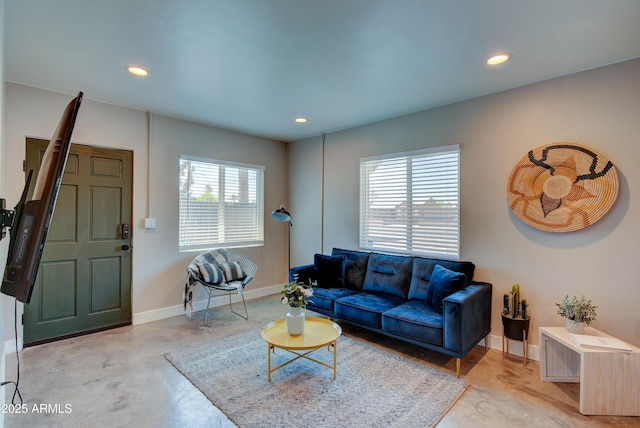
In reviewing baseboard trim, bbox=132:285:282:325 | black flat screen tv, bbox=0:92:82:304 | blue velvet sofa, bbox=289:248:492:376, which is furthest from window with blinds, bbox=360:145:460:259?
black flat screen tv, bbox=0:92:82:304

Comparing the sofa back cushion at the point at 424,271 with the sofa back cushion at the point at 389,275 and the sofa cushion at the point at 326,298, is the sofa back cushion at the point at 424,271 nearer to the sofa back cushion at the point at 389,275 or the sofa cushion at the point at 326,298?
the sofa back cushion at the point at 389,275

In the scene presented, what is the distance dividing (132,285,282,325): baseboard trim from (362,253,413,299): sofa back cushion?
198cm

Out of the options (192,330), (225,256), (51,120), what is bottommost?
(192,330)

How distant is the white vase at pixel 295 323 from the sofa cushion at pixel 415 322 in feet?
3.00

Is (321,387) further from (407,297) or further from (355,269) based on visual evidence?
(355,269)

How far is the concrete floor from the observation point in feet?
6.76

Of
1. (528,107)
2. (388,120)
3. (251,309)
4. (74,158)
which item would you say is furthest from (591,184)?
(74,158)

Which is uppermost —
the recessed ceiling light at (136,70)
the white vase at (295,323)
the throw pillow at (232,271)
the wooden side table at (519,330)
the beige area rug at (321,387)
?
the recessed ceiling light at (136,70)

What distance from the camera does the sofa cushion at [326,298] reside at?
3547 mm

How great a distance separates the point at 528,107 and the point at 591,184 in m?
0.92

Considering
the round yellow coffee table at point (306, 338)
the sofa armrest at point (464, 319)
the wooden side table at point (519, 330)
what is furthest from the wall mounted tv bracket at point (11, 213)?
the wooden side table at point (519, 330)

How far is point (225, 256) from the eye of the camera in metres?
4.42

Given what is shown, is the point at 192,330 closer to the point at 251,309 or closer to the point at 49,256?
the point at 251,309

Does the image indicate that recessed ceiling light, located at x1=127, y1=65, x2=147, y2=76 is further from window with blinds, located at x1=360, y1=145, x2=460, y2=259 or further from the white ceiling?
window with blinds, located at x1=360, y1=145, x2=460, y2=259
